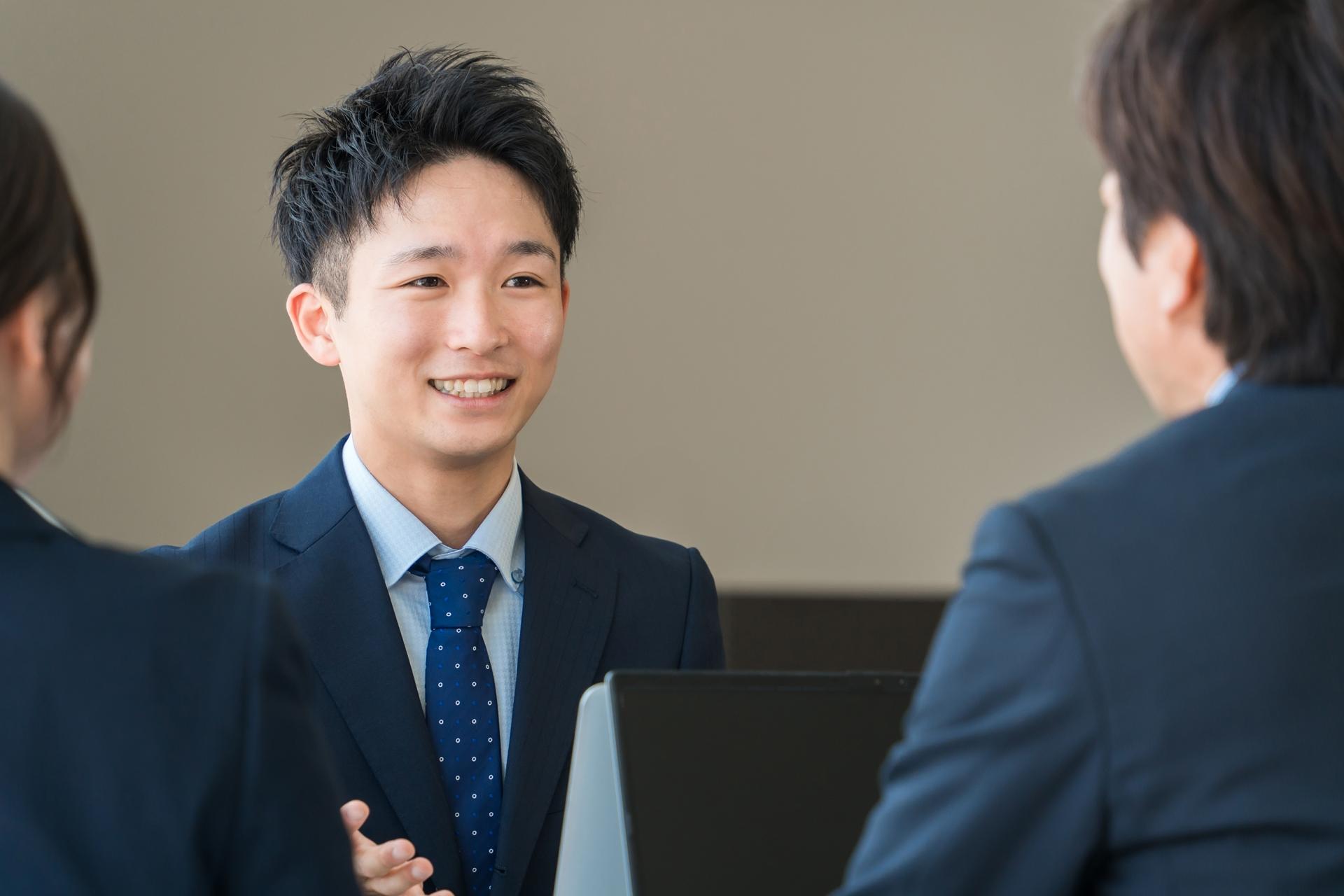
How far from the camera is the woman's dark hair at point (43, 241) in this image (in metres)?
0.92

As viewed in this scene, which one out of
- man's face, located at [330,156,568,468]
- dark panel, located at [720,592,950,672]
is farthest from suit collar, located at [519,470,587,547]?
dark panel, located at [720,592,950,672]

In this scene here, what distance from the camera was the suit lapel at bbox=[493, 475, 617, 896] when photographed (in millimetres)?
1686

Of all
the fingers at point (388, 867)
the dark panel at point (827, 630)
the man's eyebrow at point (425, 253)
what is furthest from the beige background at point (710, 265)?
the fingers at point (388, 867)

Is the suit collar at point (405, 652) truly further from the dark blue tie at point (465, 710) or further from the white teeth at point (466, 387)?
the white teeth at point (466, 387)

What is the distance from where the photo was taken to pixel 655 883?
127 cm

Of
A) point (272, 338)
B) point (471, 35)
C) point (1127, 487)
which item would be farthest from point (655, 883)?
point (471, 35)

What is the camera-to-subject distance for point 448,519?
1.87 meters

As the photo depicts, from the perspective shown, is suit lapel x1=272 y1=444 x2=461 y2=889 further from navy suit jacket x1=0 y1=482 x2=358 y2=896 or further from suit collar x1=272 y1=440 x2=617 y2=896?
navy suit jacket x1=0 y1=482 x2=358 y2=896

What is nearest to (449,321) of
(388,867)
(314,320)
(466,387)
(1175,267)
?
(466,387)

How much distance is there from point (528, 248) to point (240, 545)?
512 mm

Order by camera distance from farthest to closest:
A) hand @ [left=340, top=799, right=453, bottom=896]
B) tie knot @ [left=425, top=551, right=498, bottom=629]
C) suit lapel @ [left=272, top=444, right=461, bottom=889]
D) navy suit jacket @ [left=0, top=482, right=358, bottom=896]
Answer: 1. tie knot @ [left=425, top=551, right=498, bottom=629]
2. suit lapel @ [left=272, top=444, right=461, bottom=889]
3. hand @ [left=340, top=799, right=453, bottom=896]
4. navy suit jacket @ [left=0, top=482, right=358, bottom=896]

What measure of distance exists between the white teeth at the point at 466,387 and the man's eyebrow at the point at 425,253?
151 millimetres

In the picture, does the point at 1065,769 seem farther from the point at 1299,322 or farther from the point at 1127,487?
the point at 1299,322

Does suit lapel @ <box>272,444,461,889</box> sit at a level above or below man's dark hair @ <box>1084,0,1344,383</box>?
below
